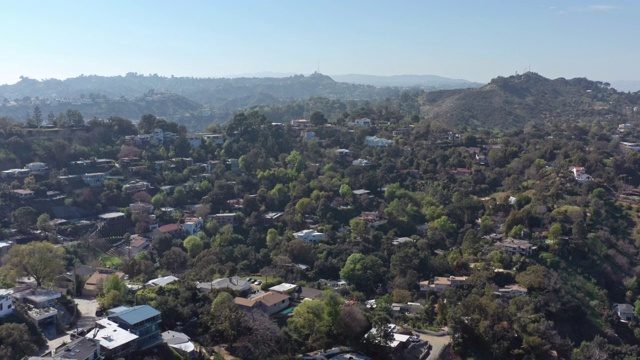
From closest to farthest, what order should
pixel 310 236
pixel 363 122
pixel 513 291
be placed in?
pixel 513 291
pixel 310 236
pixel 363 122

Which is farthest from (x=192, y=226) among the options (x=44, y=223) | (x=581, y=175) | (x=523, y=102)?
(x=523, y=102)

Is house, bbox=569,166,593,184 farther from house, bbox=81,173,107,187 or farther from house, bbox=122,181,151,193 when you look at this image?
house, bbox=81,173,107,187

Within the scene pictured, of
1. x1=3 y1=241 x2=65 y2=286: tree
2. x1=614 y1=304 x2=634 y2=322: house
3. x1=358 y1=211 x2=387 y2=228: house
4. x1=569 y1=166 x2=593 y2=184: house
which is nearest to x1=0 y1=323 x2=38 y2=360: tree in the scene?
x1=3 y1=241 x2=65 y2=286: tree

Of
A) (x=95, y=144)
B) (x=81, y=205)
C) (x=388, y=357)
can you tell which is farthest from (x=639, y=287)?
(x=95, y=144)

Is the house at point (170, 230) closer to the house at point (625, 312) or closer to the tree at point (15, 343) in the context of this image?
the tree at point (15, 343)

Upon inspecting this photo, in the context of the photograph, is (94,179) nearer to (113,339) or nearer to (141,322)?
(141,322)

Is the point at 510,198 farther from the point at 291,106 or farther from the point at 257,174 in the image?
the point at 291,106

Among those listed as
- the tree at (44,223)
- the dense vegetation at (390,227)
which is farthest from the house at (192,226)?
the tree at (44,223)
